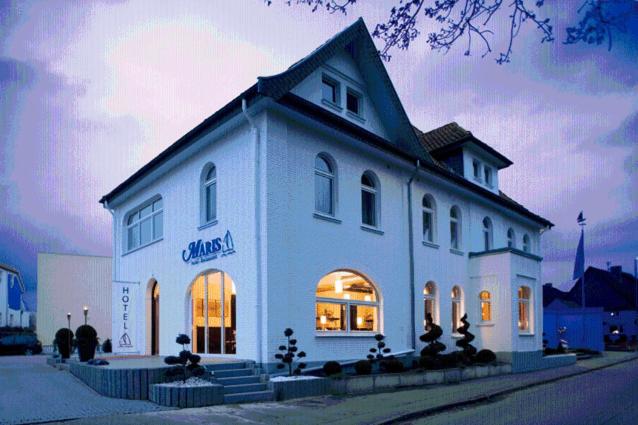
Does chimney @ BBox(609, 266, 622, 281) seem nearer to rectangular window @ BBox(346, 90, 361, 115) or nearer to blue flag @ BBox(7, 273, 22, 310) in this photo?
rectangular window @ BBox(346, 90, 361, 115)

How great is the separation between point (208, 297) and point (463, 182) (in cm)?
1051

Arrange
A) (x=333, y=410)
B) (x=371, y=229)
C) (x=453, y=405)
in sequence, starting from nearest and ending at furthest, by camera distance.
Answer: (x=333, y=410) → (x=453, y=405) → (x=371, y=229)

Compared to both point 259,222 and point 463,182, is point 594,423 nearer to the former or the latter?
point 259,222

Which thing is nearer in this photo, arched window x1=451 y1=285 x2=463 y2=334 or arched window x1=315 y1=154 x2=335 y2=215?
arched window x1=315 y1=154 x2=335 y2=215

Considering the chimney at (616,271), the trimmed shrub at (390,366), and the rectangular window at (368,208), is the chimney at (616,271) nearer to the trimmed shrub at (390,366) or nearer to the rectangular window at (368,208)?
the rectangular window at (368,208)

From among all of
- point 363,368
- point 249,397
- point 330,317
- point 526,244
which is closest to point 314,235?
point 330,317

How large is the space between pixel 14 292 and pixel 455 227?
53.8 m

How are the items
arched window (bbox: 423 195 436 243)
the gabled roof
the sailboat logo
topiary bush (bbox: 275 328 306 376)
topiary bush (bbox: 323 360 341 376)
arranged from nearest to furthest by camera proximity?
topiary bush (bbox: 275 328 306 376) → topiary bush (bbox: 323 360 341 376) → the sailboat logo → arched window (bbox: 423 195 436 243) → the gabled roof

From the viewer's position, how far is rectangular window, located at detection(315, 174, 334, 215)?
1603 cm

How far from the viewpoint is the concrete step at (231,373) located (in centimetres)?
1304

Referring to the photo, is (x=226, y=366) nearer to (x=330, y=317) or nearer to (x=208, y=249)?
(x=330, y=317)

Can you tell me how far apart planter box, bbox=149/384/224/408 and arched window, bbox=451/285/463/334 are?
12.1m

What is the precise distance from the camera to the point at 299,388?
12.7 metres

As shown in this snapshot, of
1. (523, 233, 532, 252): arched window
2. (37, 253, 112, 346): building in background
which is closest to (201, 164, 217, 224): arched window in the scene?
(523, 233, 532, 252): arched window
